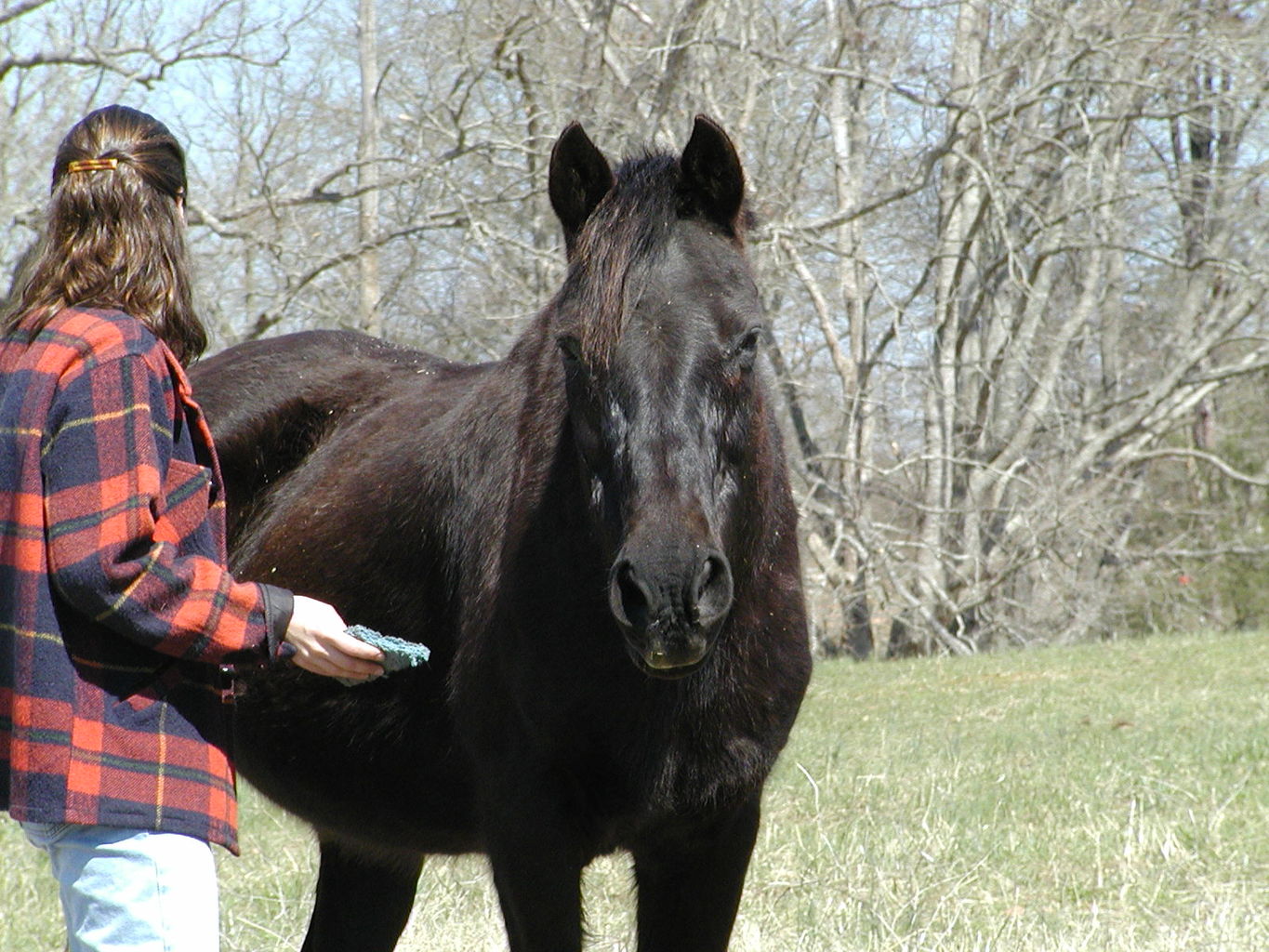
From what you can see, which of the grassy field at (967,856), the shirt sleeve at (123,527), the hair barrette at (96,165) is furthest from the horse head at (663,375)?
the grassy field at (967,856)

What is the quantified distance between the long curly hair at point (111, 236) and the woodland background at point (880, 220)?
23.8 ft

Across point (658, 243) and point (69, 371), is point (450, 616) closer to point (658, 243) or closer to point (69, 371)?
point (658, 243)

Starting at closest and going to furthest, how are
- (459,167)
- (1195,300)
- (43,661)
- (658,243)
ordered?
1. (43,661)
2. (658,243)
3. (459,167)
4. (1195,300)

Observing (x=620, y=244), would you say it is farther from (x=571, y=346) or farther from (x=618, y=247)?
(x=571, y=346)

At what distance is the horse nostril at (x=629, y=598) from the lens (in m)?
2.54

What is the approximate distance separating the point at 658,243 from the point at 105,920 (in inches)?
68.1

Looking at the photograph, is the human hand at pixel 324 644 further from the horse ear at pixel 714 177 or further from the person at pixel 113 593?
the horse ear at pixel 714 177

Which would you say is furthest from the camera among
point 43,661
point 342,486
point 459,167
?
point 459,167

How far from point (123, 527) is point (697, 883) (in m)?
1.70

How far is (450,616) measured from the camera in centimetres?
371

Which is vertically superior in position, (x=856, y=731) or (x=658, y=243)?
(x=658, y=243)

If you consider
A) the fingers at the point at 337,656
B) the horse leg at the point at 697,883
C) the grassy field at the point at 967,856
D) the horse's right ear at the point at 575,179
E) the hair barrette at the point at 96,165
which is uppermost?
the horse's right ear at the point at 575,179

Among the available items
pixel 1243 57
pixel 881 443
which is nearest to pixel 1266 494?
pixel 881 443

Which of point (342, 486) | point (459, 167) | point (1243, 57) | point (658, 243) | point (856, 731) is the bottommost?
point (856, 731)
